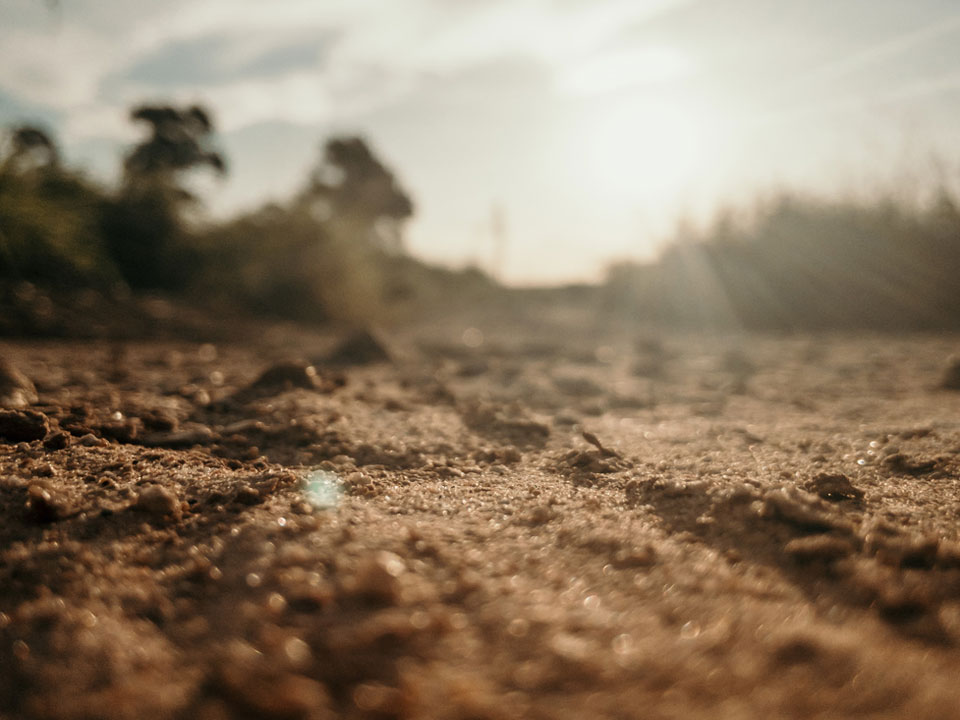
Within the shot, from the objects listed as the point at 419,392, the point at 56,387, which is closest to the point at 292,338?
the point at 419,392

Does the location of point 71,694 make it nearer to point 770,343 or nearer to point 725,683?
point 725,683

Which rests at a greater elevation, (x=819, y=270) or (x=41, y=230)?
(x=41, y=230)

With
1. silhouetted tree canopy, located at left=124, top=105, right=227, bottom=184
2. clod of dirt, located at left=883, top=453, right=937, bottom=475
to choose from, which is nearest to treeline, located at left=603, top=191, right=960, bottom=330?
clod of dirt, located at left=883, top=453, right=937, bottom=475

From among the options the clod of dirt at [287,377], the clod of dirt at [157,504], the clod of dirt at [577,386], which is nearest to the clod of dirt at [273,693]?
the clod of dirt at [157,504]

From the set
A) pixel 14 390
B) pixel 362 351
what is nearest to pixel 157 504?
pixel 14 390

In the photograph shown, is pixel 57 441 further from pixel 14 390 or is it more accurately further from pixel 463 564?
pixel 463 564

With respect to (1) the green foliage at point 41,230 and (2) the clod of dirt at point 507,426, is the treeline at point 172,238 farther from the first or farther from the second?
(2) the clod of dirt at point 507,426

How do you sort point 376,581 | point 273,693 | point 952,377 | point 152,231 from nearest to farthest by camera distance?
point 273,693, point 376,581, point 952,377, point 152,231
